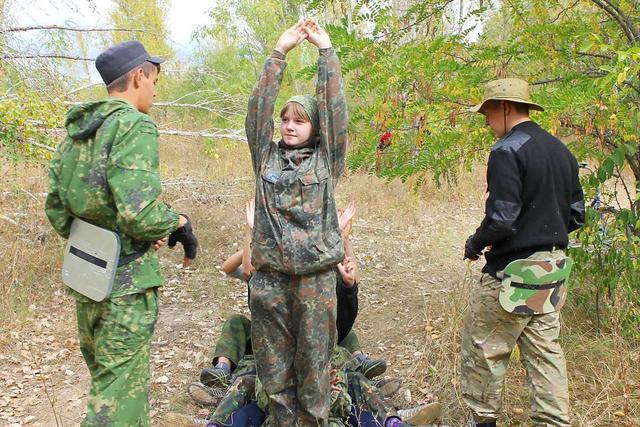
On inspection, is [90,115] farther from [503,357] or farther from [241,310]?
[241,310]

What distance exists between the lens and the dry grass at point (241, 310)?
3.54 m

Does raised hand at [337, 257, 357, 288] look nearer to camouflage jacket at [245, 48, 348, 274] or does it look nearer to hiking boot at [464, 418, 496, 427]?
camouflage jacket at [245, 48, 348, 274]

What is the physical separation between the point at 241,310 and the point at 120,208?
309 cm

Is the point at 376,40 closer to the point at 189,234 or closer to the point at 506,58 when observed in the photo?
the point at 506,58

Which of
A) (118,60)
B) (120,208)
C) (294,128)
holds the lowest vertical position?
(120,208)

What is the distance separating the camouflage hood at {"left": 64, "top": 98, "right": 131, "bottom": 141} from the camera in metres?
2.38

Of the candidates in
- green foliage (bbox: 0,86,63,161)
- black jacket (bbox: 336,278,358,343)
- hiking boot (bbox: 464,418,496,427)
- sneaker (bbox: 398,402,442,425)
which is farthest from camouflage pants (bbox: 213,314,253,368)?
green foliage (bbox: 0,86,63,161)

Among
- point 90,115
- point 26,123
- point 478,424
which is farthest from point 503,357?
point 26,123

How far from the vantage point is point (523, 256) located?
2.87 m

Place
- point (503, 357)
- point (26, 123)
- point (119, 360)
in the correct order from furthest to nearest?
point (26, 123) → point (503, 357) → point (119, 360)

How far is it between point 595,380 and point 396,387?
48.5 inches

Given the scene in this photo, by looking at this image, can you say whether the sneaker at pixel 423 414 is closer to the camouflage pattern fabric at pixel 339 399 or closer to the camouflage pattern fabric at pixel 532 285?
the camouflage pattern fabric at pixel 339 399

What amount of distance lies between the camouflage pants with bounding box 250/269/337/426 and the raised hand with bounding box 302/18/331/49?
3.74ft

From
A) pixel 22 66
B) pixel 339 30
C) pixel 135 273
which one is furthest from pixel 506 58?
pixel 22 66
